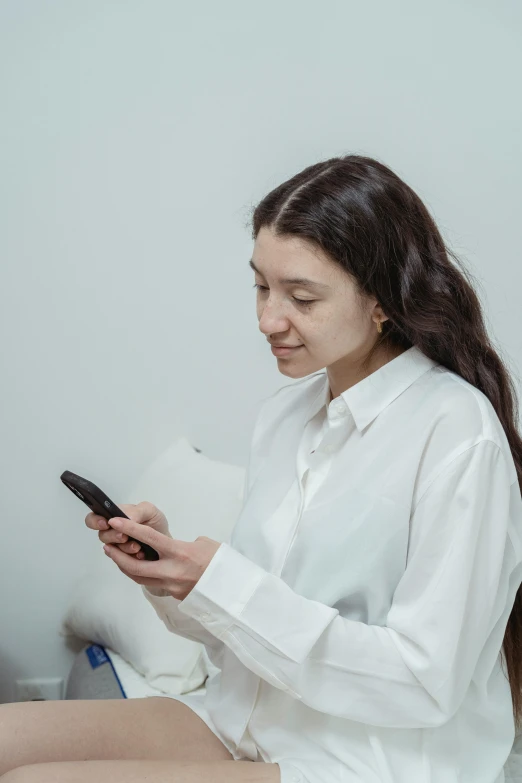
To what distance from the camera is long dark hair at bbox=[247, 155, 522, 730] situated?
1.27m

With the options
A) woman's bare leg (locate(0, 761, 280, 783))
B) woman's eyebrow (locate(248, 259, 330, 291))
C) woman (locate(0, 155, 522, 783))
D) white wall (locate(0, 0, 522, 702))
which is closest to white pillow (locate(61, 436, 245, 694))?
white wall (locate(0, 0, 522, 702))

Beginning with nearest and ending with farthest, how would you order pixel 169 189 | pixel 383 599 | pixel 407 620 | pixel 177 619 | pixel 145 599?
1. pixel 407 620
2. pixel 383 599
3. pixel 177 619
4. pixel 145 599
5. pixel 169 189

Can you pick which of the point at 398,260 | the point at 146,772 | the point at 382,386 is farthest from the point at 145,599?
the point at 398,260

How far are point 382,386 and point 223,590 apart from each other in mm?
402

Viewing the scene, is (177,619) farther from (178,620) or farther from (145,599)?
(145,599)

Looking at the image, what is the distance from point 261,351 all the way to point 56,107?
83 centimetres

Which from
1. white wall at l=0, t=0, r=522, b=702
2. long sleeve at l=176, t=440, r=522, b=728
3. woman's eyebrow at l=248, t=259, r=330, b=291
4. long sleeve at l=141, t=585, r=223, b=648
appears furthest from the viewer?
white wall at l=0, t=0, r=522, b=702

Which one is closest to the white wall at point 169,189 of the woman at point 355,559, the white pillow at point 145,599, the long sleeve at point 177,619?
the white pillow at point 145,599

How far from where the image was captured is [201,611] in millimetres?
1174

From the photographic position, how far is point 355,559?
124cm

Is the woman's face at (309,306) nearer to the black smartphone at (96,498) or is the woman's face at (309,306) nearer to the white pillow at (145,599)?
the black smartphone at (96,498)

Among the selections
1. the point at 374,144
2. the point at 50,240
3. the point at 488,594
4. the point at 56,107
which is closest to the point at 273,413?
the point at 488,594

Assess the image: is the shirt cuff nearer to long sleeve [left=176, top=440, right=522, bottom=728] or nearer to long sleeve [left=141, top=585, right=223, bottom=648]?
long sleeve [left=176, top=440, right=522, bottom=728]

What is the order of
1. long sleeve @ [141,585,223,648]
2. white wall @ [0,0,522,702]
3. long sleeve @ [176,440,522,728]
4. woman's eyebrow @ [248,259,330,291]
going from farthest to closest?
white wall @ [0,0,522,702], long sleeve @ [141,585,223,648], woman's eyebrow @ [248,259,330,291], long sleeve @ [176,440,522,728]
